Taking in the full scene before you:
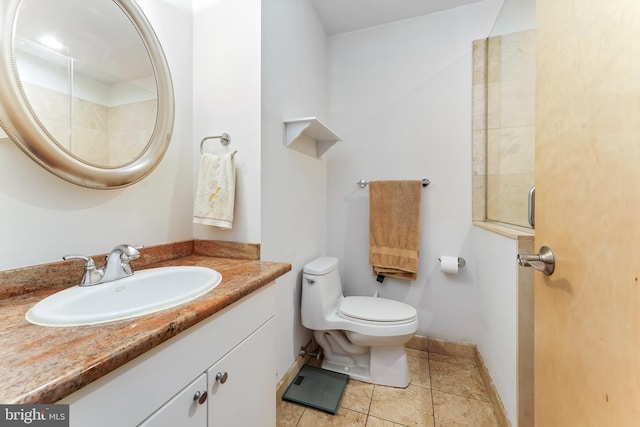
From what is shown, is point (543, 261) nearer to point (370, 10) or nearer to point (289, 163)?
point (289, 163)

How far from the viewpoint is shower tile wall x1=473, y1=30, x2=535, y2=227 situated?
4.48ft

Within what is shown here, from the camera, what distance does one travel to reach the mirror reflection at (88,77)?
2.53 ft

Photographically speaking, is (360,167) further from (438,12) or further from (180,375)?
(180,375)

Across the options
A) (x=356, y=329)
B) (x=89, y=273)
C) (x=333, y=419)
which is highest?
(x=89, y=273)

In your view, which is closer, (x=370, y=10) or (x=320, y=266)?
(x=320, y=266)

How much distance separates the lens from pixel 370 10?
6.00 ft

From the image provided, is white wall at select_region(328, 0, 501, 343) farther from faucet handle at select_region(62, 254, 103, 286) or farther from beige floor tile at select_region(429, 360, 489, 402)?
faucet handle at select_region(62, 254, 103, 286)

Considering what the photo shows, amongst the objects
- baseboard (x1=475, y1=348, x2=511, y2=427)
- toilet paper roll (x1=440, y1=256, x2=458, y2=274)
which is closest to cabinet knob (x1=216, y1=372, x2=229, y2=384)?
baseboard (x1=475, y1=348, x2=511, y2=427)

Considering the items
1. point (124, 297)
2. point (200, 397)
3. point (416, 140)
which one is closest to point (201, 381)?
point (200, 397)

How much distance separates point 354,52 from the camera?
80.6 inches

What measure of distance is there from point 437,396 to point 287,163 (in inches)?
63.0

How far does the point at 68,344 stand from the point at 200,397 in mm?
331

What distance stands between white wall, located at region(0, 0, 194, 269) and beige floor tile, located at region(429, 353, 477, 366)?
184 cm

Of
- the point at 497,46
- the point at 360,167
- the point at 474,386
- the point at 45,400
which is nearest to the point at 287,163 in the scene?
the point at 360,167
